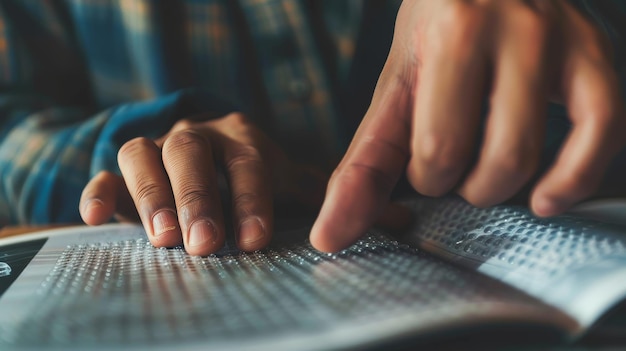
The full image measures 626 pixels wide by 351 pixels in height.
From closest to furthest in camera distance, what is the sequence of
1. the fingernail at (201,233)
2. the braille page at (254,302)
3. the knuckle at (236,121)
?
the braille page at (254,302)
the fingernail at (201,233)
the knuckle at (236,121)

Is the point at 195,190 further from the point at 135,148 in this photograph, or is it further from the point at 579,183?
the point at 579,183

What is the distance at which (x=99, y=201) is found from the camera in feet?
1.22

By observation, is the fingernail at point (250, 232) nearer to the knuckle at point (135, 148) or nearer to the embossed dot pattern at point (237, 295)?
the embossed dot pattern at point (237, 295)

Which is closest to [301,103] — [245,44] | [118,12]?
[245,44]

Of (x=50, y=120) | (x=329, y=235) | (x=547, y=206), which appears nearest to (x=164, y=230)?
(x=329, y=235)

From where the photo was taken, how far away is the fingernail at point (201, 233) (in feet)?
0.99

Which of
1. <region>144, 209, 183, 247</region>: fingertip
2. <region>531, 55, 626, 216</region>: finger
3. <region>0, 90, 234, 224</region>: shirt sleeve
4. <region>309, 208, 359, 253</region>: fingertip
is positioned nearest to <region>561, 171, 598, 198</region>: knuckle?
<region>531, 55, 626, 216</region>: finger

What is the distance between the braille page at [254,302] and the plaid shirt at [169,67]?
28 cm

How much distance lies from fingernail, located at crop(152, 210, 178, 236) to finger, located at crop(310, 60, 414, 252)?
4.0 inches

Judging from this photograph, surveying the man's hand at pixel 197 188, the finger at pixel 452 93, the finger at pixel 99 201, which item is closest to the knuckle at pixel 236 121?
the man's hand at pixel 197 188

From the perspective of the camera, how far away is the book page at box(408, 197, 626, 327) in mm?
208

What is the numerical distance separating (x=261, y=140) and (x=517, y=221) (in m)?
0.22

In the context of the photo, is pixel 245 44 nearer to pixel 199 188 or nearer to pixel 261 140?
pixel 261 140

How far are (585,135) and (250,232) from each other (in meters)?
0.19
